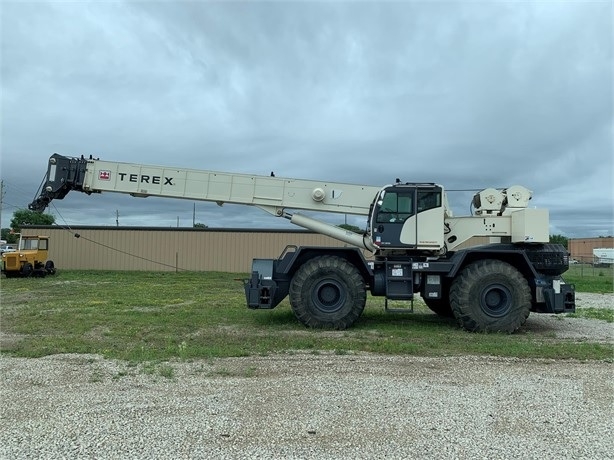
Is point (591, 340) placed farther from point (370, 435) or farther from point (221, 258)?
point (221, 258)

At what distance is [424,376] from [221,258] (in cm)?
2595

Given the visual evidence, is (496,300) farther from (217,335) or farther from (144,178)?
(144,178)

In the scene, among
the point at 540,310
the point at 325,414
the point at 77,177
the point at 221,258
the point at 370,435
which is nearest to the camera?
the point at 370,435

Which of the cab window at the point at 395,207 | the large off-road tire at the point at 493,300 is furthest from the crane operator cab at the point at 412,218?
the large off-road tire at the point at 493,300

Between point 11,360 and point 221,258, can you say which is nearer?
point 11,360

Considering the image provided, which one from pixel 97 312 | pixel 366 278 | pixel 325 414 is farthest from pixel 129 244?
pixel 325 414

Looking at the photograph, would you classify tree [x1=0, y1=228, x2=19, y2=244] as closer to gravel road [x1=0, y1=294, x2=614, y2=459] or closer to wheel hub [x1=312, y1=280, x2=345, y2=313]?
wheel hub [x1=312, y1=280, x2=345, y2=313]

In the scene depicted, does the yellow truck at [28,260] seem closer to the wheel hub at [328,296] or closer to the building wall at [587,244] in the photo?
the wheel hub at [328,296]

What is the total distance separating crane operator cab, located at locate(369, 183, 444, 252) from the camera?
10.3 meters

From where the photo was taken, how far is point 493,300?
9.97 metres

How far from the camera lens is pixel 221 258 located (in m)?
31.5

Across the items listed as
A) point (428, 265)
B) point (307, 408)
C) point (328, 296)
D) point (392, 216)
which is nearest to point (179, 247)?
point (328, 296)

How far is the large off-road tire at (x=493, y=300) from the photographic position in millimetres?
9836

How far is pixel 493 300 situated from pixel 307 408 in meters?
6.12
